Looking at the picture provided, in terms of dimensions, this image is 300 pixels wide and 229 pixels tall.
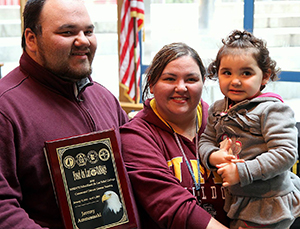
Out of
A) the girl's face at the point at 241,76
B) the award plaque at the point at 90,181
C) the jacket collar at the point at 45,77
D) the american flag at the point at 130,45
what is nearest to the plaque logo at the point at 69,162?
the award plaque at the point at 90,181

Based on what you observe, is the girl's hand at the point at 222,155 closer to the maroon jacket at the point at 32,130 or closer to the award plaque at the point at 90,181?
the award plaque at the point at 90,181

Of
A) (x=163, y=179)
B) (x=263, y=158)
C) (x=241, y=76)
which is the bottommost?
(x=163, y=179)

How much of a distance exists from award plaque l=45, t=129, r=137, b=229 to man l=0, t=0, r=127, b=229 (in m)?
0.07

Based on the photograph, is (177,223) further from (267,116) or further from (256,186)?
(267,116)

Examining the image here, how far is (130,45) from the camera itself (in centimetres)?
529

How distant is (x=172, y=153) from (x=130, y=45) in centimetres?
374

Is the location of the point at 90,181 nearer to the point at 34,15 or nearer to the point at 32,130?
the point at 32,130

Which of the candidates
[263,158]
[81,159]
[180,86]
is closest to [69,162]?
[81,159]

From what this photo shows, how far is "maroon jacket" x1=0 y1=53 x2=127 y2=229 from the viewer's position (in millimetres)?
1329

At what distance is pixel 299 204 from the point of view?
1.63m

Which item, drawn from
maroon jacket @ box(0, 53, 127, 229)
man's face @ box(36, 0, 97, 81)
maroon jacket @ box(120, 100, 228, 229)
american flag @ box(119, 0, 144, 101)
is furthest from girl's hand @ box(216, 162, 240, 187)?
american flag @ box(119, 0, 144, 101)

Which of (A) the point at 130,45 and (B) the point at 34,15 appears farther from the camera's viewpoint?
(A) the point at 130,45

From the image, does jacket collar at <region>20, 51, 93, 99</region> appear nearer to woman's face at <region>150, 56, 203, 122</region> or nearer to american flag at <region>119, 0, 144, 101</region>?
woman's face at <region>150, 56, 203, 122</region>

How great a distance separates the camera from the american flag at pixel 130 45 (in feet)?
16.9
